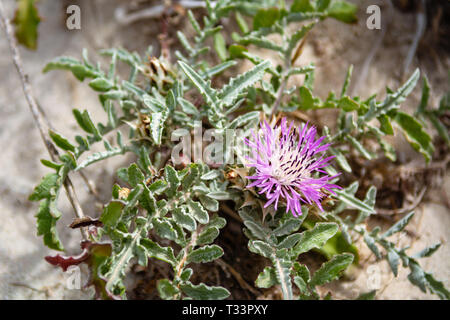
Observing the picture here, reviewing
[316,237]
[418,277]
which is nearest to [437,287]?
[418,277]

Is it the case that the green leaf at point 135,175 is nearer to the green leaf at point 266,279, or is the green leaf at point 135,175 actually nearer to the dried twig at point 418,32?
the green leaf at point 266,279

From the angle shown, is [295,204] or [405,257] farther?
[405,257]

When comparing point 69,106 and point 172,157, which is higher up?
point 69,106

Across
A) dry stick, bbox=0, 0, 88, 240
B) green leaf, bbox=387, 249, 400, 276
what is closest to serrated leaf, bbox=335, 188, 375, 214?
green leaf, bbox=387, 249, 400, 276

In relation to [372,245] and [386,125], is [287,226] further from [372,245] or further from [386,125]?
[386,125]
